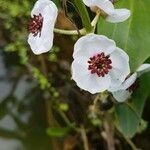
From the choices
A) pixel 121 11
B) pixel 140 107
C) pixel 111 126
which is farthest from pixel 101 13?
pixel 111 126

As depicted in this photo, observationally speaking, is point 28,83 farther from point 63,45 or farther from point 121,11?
point 121,11

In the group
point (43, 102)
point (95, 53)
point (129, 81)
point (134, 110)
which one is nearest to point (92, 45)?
point (95, 53)

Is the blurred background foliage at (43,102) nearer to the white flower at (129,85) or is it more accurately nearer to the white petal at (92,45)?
the white flower at (129,85)

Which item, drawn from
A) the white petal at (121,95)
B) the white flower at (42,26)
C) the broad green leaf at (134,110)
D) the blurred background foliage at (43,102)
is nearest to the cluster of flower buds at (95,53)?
the white flower at (42,26)

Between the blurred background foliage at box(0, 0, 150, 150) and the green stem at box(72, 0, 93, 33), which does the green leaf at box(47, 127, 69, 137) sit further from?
the green stem at box(72, 0, 93, 33)

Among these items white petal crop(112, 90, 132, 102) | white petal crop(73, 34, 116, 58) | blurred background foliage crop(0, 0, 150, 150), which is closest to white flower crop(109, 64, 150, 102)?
white petal crop(112, 90, 132, 102)

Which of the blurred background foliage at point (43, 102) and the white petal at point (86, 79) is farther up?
the white petal at point (86, 79)

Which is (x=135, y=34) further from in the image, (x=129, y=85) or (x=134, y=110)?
(x=134, y=110)
